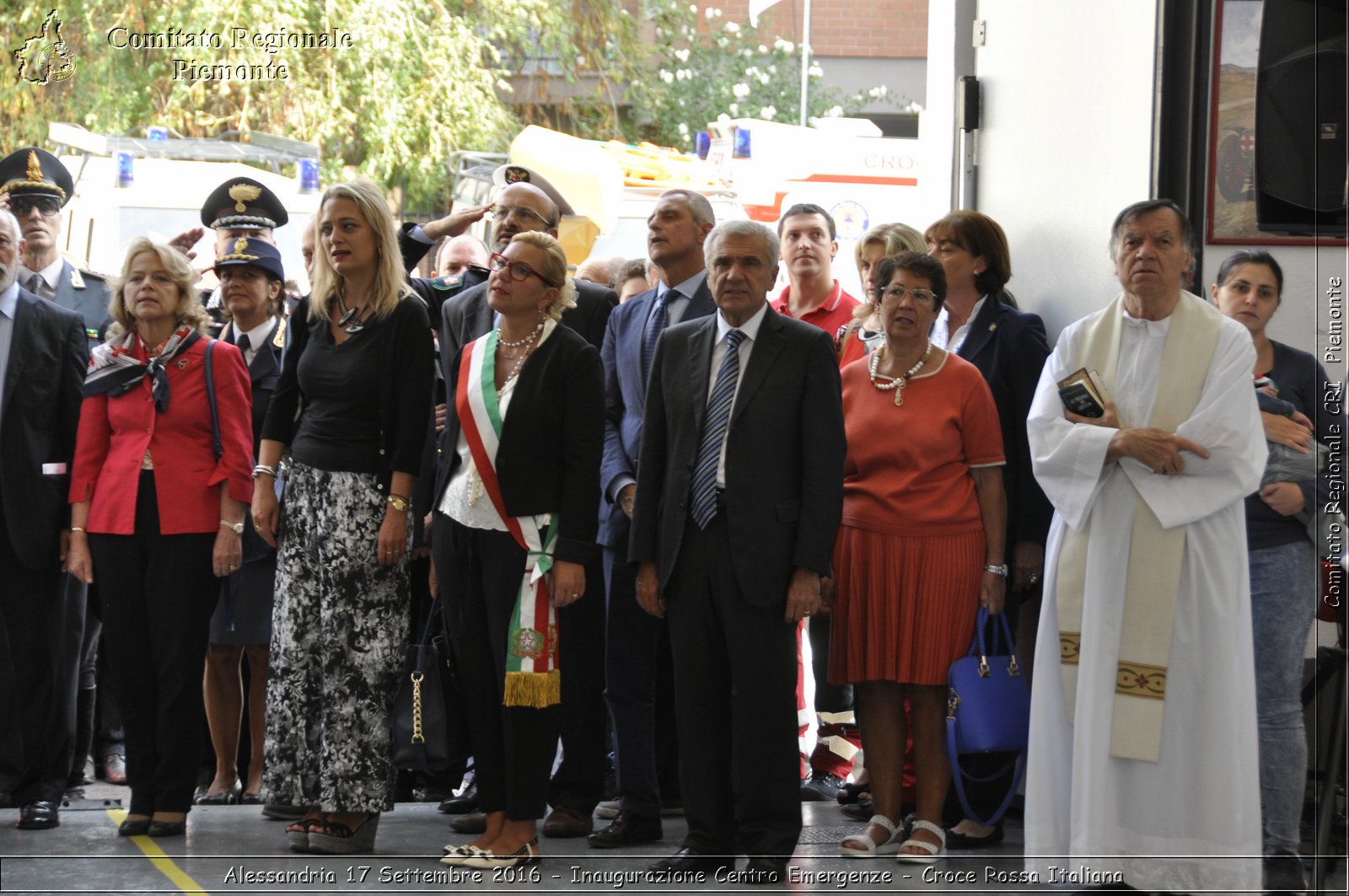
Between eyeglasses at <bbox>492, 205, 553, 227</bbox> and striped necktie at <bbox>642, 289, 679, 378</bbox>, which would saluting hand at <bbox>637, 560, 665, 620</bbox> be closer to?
striped necktie at <bbox>642, 289, 679, 378</bbox>

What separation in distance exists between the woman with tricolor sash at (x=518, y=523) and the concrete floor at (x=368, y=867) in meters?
0.19

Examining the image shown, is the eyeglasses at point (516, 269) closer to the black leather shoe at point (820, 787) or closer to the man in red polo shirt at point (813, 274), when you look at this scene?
the man in red polo shirt at point (813, 274)

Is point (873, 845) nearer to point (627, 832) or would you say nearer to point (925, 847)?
point (925, 847)

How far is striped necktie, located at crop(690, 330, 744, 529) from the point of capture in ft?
16.7

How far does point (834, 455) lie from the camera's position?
200 inches

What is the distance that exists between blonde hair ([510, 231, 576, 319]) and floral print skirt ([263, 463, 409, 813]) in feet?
2.73

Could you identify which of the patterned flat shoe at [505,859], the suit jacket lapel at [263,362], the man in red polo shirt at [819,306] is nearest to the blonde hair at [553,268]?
the man in red polo shirt at [819,306]

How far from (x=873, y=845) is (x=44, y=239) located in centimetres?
415

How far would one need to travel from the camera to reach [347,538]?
524cm

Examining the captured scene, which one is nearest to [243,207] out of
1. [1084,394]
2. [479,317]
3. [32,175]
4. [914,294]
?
[32,175]

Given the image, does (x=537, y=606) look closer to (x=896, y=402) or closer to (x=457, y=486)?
(x=457, y=486)


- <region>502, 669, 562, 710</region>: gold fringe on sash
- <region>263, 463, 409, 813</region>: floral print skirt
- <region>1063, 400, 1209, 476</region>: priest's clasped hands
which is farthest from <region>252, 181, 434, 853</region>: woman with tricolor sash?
<region>1063, 400, 1209, 476</region>: priest's clasped hands

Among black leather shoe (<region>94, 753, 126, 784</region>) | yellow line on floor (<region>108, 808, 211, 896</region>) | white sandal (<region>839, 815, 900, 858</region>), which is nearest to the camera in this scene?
yellow line on floor (<region>108, 808, 211, 896</region>)

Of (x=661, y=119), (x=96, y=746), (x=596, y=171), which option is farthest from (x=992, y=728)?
(x=661, y=119)
